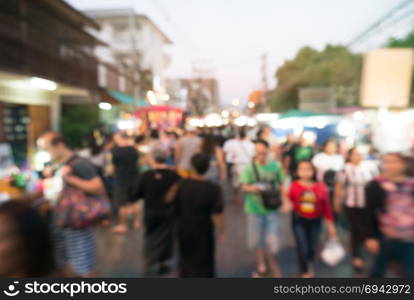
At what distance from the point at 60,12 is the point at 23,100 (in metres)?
3.84

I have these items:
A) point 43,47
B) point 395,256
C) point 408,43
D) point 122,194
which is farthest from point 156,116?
point 408,43

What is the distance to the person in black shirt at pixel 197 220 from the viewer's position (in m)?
3.27

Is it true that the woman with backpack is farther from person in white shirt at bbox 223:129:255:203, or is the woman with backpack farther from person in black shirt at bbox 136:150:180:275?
person in white shirt at bbox 223:129:255:203

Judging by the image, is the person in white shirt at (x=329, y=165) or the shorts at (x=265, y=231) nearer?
the shorts at (x=265, y=231)

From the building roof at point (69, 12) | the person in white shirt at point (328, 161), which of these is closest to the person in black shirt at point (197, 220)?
the person in white shirt at point (328, 161)

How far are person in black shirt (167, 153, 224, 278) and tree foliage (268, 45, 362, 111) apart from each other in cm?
2858

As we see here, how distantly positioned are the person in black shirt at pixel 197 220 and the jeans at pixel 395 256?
1.69 m

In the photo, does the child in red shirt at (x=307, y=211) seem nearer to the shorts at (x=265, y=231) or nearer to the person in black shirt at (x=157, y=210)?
the shorts at (x=265, y=231)

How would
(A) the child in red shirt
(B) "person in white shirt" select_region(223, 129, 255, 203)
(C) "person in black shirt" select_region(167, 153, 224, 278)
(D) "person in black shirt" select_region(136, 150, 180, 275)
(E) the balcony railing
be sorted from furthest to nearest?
(E) the balcony railing, (B) "person in white shirt" select_region(223, 129, 255, 203), (D) "person in black shirt" select_region(136, 150, 180, 275), (A) the child in red shirt, (C) "person in black shirt" select_region(167, 153, 224, 278)

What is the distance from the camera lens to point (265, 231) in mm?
4168

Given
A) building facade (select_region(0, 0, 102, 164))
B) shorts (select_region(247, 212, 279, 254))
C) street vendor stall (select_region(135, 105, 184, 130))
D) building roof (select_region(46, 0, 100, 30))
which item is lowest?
shorts (select_region(247, 212, 279, 254))

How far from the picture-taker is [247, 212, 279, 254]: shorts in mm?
4102

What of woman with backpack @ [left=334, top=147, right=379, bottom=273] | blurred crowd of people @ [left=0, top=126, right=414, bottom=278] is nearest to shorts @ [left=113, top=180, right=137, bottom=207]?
blurred crowd of people @ [left=0, top=126, right=414, bottom=278]

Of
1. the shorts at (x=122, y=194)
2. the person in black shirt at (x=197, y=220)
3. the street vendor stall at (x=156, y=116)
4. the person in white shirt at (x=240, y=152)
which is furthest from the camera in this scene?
the street vendor stall at (x=156, y=116)
